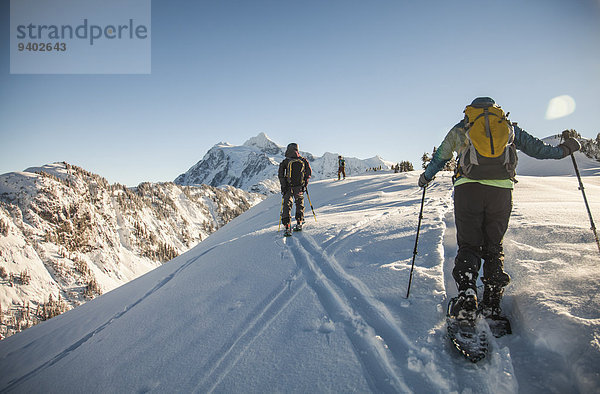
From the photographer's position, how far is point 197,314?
146 inches

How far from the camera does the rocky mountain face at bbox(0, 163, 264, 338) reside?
225 feet

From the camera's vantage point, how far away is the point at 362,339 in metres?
2.60

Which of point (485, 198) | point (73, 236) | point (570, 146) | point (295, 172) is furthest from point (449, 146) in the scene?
point (73, 236)

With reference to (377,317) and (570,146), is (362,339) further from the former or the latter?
(570,146)

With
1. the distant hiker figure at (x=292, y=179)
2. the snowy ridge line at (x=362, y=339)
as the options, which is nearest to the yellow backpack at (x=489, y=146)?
the snowy ridge line at (x=362, y=339)

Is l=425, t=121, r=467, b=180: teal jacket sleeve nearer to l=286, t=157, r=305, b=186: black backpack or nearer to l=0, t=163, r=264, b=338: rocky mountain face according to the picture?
l=286, t=157, r=305, b=186: black backpack

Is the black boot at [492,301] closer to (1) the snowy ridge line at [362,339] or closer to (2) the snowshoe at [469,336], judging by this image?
(2) the snowshoe at [469,336]

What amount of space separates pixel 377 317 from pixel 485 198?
1767 millimetres

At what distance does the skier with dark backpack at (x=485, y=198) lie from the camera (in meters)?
2.59

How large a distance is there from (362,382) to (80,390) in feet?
11.1

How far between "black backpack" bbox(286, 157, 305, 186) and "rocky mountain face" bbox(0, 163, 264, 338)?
283ft

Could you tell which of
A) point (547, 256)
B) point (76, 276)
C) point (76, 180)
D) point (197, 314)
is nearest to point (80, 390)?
point (197, 314)

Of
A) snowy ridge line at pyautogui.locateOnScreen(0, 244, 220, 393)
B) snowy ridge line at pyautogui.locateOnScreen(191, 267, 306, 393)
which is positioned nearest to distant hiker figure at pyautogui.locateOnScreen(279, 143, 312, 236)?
snowy ridge line at pyautogui.locateOnScreen(191, 267, 306, 393)

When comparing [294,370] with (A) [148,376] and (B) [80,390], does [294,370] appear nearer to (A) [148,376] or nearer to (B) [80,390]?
(A) [148,376]
